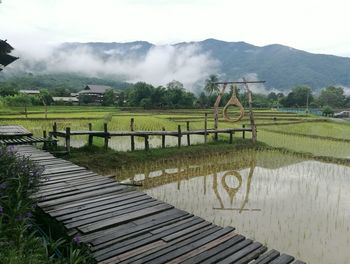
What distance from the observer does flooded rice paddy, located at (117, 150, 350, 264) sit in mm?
6199

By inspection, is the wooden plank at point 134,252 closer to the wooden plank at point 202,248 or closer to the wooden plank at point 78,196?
the wooden plank at point 202,248

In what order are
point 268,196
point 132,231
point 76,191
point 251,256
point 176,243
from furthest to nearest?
point 268,196 < point 76,191 < point 132,231 < point 176,243 < point 251,256

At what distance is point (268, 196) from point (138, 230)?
533 centimetres

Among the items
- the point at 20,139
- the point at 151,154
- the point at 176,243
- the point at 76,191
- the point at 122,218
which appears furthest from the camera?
the point at 151,154

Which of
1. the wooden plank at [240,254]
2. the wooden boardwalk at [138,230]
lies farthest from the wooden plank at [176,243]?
the wooden plank at [240,254]

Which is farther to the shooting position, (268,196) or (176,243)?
(268,196)

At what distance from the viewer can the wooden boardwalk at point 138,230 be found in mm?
3801

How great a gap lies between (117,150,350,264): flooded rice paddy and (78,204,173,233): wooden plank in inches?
81.4

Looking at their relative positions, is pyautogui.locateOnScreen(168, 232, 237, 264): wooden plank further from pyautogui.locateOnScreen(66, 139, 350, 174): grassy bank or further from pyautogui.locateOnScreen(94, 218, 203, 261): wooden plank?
pyautogui.locateOnScreen(66, 139, 350, 174): grassy bank

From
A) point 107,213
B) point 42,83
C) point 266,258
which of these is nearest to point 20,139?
point 107,213

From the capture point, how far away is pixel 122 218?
472cm

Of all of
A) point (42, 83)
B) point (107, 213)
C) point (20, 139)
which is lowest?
point (107, 213)

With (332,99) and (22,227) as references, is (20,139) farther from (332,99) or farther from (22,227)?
(332,99)

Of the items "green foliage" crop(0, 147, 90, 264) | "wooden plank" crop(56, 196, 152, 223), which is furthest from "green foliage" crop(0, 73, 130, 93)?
"wooden plank" crop(56, 196, 152, 223)
